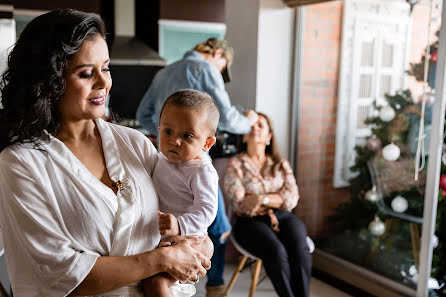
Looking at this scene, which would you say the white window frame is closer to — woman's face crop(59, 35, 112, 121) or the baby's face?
the baby's face

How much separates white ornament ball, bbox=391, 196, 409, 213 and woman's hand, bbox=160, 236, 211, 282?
81.9 inches

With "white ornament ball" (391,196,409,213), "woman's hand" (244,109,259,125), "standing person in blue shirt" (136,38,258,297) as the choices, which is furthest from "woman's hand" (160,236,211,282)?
"white ornament ball" (391,196,409,213)

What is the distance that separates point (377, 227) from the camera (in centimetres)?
338

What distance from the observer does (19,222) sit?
1176 mm

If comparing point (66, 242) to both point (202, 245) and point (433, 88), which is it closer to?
point (202, 245)

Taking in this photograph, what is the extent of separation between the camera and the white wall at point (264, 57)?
3562 mm

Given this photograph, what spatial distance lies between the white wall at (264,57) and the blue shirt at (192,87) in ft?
2.00

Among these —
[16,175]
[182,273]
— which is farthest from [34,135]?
[182,273]

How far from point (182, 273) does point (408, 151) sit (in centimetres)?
216

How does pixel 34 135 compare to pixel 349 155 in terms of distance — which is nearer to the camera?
pixel 34 135

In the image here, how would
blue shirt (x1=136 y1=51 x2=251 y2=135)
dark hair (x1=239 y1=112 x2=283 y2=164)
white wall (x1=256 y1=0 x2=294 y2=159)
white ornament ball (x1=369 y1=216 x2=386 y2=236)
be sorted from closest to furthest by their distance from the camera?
blue shirt (x1=136 y1=51 x2=251 y2=135), dark hair (x1=239 y1=112 x2=283 y2=164), white ornament ball (x1=369 y1=216 x2=386 y2=236), white wall (x1=256 y1=0 x2=294 y2=159)

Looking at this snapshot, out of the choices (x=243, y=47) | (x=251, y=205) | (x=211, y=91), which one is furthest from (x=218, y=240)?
(x=243, y=47)

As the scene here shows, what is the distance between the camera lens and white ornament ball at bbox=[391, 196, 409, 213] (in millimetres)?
3121

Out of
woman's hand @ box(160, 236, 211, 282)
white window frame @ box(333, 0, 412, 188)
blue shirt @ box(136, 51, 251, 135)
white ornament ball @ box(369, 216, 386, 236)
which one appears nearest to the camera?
woman's hand @ box(160, 236, 211, 282)
